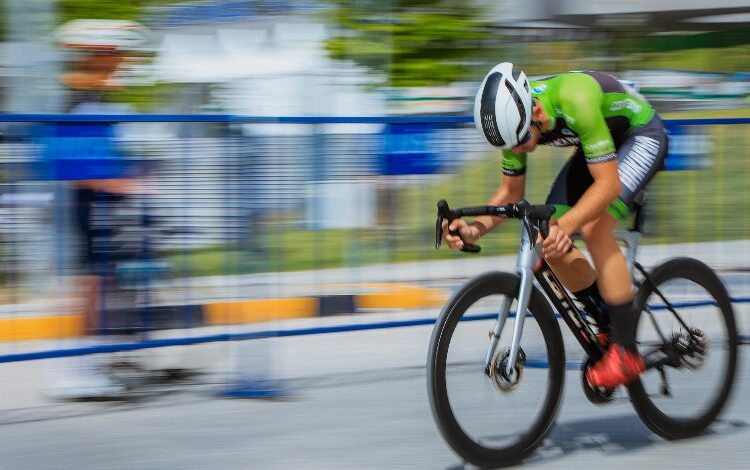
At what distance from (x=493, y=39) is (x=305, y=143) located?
11.3 m

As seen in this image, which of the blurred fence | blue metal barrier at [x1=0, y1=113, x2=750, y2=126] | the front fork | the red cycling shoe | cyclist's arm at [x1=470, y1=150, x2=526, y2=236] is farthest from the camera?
the blurred fence

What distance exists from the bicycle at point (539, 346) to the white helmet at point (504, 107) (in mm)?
293

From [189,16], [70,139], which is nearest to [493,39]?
[189,16]

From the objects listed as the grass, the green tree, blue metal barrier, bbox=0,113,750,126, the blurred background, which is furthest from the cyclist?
the green tree

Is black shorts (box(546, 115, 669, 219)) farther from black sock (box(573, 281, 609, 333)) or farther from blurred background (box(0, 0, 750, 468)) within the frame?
blurred background (box(0, 0, 750, 468))

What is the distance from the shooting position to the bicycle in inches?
184

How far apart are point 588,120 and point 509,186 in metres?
0.54

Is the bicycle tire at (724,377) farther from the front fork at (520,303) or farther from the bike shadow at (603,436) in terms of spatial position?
the front fork at (520,303)

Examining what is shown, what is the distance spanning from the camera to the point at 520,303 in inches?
187

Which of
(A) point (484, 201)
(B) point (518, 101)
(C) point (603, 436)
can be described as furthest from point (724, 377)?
(A) point (484, 201)

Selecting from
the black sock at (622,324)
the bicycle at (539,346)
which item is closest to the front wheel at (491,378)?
the bicycle at (539,346)

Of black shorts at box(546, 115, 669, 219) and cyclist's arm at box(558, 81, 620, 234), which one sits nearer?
cyclist's arm at box(558, 81, 620, 234)

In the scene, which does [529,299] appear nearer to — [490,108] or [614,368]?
[614,368]

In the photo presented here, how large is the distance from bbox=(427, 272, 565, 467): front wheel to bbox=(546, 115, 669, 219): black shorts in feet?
1.86
